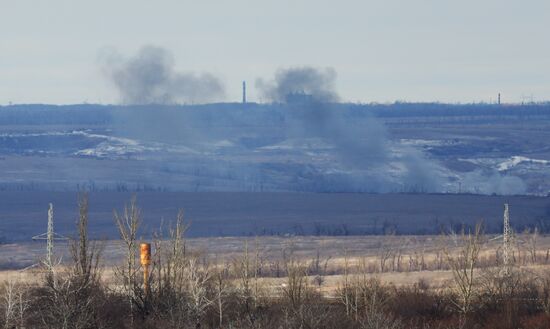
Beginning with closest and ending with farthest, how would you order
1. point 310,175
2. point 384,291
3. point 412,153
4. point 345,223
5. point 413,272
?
point 384,291 → point 413,272 → point 345,223 → point 310,175 → point 412,153

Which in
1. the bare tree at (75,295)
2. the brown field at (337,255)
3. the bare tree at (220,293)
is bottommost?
the brown field at (337,255)

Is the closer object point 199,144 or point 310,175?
point 310,175

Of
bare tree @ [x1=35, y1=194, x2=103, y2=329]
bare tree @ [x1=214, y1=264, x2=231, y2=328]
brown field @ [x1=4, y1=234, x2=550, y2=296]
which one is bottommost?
brown field @ [x1=4, y1=234, x2=550, y2=296]

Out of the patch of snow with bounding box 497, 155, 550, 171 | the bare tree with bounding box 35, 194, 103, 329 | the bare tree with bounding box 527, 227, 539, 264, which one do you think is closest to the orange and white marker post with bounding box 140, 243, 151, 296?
the bare tree with bounding box 35, 194, 103, 329

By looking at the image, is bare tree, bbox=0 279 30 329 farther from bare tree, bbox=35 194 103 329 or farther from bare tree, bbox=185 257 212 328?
bare tree, bbox=185 257 212 328

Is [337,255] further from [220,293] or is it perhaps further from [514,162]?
[514,162]

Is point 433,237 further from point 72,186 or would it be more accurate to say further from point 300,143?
point 300,143

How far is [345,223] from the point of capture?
101062mm

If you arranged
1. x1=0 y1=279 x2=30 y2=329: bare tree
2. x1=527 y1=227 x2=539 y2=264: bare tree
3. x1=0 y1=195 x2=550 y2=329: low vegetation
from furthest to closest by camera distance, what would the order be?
x1=527 y1=227 x2=539 y2=264: bare tree < x1=0 y1=195 x2=550 y2=329: low vegetation < x1=0 y1=279 x2=30 y2=329: bare tree

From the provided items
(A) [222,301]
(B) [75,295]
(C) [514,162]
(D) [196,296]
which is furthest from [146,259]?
(C) [514,162]

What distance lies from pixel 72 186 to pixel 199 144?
104 ft

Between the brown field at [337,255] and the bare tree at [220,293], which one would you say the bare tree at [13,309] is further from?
the brown field at [337,255]

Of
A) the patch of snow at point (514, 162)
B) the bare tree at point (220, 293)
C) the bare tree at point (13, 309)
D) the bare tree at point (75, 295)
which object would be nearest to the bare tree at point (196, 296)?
the bare tree at point (220, 293)

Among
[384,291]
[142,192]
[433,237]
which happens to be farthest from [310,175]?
[384,291]
